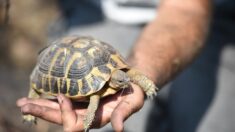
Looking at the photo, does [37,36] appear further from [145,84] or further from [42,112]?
[42,112]

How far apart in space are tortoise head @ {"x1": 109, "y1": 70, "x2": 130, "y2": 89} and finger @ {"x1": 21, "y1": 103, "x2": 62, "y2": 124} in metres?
0.30

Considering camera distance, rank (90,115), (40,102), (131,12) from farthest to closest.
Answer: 1. (131,12)
2. (40,102)
3. (90,115)

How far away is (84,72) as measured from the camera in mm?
2723

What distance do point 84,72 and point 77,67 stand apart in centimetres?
4

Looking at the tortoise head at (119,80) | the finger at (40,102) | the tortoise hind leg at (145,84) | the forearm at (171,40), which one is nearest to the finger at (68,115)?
the finger at (40,102)

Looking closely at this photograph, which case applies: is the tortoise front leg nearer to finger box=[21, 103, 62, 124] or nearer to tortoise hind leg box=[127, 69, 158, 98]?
finger box=[21, 103, 62, 124]

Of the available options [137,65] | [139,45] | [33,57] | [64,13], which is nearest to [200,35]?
[139,45]

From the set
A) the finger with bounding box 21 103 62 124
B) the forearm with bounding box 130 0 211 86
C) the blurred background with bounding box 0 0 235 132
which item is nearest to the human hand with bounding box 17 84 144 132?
the finger with bounding box 21 103 62 124

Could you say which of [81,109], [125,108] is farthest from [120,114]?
[81,109]

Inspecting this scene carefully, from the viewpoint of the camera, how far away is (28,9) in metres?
6.68

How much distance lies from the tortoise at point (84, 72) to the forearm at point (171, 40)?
391 millimetres

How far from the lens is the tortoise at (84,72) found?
2666 mm

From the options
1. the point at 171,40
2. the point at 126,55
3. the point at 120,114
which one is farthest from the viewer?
the point at 126,55

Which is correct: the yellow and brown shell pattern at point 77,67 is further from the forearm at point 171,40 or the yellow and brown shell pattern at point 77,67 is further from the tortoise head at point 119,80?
the forearm at point 171,40
